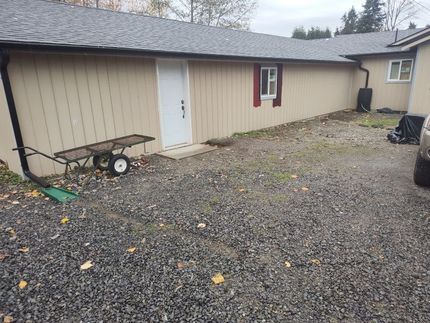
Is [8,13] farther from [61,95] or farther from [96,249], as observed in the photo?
[96,249]

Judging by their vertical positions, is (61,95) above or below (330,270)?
above

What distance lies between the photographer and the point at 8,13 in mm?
6145

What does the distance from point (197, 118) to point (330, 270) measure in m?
6.20

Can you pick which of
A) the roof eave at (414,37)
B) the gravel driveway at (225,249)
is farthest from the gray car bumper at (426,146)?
the roof eave at (414,37)

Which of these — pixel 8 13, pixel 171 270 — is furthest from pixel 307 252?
pixel 8 13

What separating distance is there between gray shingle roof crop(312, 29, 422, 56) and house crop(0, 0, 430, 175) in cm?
275

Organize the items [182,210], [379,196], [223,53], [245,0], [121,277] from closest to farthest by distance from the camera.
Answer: [121,277] < [182,210] < [379,196] < [223,53] < [245,0]

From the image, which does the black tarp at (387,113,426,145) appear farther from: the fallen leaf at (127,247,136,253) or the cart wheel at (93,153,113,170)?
the fallen leaf at (127,247,136,253)

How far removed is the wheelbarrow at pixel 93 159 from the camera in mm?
4926

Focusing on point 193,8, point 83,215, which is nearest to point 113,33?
point 83,215

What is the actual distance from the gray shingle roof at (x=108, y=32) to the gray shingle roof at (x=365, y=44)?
6.34 meters

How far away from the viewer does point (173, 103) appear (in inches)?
304

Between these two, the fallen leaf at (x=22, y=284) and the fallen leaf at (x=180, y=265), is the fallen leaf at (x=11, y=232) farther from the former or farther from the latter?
the fallen leaf at (x=180, y=265)

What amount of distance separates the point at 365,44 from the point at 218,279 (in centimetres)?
1808
